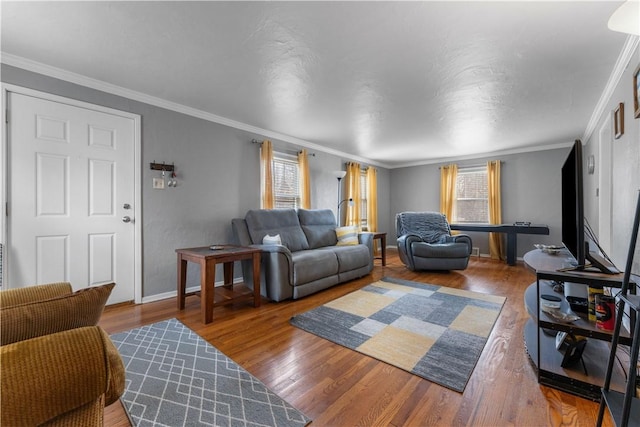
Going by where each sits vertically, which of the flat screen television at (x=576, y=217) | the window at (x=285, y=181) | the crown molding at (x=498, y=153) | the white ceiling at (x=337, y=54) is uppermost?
the white ceiling at (x=337, y=54)

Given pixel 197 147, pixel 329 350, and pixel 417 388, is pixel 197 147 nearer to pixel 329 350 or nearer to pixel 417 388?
pixel 329 350

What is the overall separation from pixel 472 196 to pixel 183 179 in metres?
5.52

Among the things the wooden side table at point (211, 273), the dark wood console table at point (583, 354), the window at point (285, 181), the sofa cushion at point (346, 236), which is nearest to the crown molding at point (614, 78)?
the dark wood console table at point (583, 354)

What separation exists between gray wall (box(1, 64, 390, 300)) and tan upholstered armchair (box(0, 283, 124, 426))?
7.69 feet

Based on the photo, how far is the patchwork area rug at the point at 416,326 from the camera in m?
1.74

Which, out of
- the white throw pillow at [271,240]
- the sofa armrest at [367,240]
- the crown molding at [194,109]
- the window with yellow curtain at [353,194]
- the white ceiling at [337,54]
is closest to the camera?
the white ceiling at [337,54]

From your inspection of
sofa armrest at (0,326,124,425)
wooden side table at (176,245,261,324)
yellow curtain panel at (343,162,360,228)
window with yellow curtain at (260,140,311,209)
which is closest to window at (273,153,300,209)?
window with yellow curtain at (260,140,311,209)

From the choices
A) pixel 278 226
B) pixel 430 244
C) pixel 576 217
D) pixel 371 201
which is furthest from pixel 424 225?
pixel 576 217

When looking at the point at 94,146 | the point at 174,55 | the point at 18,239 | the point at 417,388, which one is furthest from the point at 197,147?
the point at 417,388

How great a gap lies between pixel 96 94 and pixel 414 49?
114 inches

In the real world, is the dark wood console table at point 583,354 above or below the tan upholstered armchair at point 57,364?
below

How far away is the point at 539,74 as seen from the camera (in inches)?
93.9

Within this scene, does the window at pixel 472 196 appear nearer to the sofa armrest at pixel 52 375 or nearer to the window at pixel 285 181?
the window at pixel 285 181

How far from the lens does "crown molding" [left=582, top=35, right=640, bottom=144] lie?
1931mm
